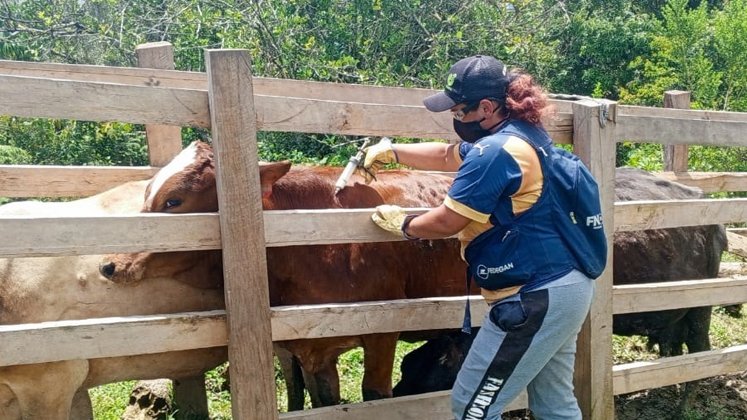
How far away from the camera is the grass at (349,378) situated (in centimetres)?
526

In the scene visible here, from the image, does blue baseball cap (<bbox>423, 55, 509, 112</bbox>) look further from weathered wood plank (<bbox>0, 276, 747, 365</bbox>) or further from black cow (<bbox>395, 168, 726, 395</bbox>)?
black cow (<bbox>395, 168, 726, 395</bbox>)

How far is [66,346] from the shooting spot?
3.06 m

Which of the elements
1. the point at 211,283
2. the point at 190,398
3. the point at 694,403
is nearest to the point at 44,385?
the point at 211,283

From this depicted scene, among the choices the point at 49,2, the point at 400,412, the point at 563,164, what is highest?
the point at 49,2

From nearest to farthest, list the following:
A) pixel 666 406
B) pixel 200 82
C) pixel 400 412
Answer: pixel 400 412, pixel 200 82, pixel 666 406

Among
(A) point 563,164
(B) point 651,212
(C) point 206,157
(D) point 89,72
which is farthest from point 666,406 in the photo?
(D) point 89,72

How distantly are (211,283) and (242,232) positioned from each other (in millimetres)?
927

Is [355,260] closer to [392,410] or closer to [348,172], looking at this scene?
[348,172]

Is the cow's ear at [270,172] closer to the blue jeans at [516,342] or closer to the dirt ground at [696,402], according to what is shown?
the blue jeans at [516,342]

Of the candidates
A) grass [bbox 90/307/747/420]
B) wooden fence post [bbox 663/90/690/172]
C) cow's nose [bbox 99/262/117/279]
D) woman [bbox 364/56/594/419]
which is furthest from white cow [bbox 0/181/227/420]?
wooden fence post [bbox 663/90/690/172]

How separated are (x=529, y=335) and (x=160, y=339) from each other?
5.44 feet

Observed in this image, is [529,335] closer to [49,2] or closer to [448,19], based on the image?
[448,19]

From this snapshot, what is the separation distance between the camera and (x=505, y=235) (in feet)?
9.92

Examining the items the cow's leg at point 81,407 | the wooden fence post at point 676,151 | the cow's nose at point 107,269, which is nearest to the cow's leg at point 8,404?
the cow's leg at point 81,407
